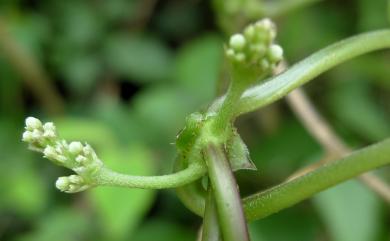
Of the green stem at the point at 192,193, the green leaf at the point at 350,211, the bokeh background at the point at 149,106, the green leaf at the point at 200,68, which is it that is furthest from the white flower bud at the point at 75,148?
the green leaf at the point at 200,68

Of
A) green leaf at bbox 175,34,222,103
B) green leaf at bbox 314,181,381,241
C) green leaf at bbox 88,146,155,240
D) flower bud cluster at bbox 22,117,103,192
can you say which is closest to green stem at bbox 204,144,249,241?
flower bud cluster at bbox 22,117,103,192

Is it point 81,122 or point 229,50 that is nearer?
point 229,50

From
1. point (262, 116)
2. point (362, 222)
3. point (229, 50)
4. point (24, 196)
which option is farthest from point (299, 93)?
point (229, 50)

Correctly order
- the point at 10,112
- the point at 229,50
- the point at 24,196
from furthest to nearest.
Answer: the point at 10,112 < the point at 24,196 < the point at 229,50

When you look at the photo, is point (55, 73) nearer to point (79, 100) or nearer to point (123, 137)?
point (79, 100)

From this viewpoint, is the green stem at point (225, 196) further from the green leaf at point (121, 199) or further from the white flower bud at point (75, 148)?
the green leaf at point (121, 199)

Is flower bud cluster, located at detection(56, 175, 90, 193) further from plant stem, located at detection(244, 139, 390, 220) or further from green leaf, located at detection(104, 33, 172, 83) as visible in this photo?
green leaf, located at detection(104, 33, 172, 83)
